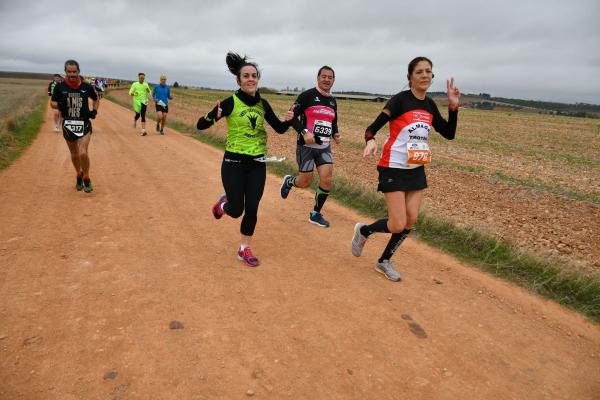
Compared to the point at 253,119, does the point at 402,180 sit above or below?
below

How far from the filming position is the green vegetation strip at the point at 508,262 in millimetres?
4438

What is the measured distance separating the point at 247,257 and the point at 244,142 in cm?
135

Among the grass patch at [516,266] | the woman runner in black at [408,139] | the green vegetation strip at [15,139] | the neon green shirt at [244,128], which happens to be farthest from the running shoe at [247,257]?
the green vegetation strip at [15,139]

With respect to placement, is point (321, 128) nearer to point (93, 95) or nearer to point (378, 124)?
point (378, 124)

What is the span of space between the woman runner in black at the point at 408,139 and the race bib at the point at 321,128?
167 centimetres

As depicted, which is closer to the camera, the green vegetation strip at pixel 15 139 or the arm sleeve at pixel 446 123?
the arm sleeve at pixel 446 123

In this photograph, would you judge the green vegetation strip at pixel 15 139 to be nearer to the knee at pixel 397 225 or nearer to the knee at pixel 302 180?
the knee at pixel 302 180

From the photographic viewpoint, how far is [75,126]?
6.92 meters

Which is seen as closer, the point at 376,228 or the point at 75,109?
the point at 376,228

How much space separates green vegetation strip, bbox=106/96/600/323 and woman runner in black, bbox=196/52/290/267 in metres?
2.84

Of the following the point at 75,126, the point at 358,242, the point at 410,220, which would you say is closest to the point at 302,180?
the point at 358,242

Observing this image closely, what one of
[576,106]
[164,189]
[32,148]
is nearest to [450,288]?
[164,189]

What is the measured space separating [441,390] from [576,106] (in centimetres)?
16056

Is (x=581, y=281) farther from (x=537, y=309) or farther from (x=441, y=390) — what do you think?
(x=441, y=390)
